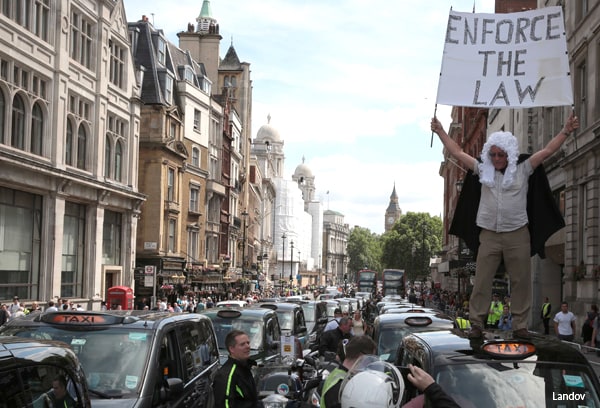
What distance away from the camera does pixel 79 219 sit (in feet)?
117

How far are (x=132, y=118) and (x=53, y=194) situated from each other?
9972 mm

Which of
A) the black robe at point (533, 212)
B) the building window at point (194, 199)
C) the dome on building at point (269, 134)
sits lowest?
the black robe at point (533, 212)

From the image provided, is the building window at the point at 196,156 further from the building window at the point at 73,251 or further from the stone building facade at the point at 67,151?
the building window at the point at 73,251

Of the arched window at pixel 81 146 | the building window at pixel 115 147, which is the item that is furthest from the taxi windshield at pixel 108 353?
the building window at pixel 115 147

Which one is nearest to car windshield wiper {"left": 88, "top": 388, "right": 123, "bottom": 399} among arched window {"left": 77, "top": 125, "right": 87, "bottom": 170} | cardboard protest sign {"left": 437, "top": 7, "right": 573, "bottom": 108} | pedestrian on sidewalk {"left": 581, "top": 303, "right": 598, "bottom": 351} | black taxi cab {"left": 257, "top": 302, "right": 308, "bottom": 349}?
cardboard protest sign {"left": 437, "top": 7, "right": 573, "bottom": 108}

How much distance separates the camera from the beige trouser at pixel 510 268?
7.10 meters

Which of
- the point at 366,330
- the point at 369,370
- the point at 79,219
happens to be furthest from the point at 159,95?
the point at 369,370

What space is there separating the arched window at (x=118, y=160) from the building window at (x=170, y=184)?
29.3 ft

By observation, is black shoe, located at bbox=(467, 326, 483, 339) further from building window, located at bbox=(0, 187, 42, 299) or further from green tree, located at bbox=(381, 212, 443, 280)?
green tree, located at bbox=(381, 212, 443, 280)

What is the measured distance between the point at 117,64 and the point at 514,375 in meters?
A: 36.6

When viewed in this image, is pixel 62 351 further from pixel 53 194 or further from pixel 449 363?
pixel 53 194

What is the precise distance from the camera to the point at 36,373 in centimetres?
487

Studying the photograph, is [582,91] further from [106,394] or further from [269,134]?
[269,134]

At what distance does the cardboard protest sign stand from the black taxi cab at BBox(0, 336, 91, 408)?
4.40 meters
